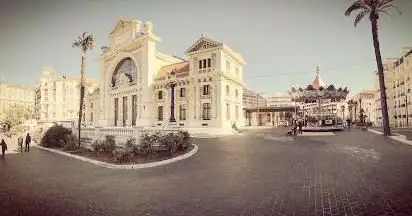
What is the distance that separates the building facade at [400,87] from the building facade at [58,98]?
7263 cm

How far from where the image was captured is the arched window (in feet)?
137

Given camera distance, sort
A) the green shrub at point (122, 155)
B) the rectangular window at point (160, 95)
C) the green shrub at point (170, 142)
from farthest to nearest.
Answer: the rectangular window at point (160, 95) → the green shrub at point (170, 142) → the green shrub at point (122, 155)

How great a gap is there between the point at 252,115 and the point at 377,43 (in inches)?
1638

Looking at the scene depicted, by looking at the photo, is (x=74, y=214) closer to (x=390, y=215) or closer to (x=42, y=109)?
(x=390, y=215)

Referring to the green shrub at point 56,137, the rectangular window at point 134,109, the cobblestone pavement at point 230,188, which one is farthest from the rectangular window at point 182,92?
the cobblestone pavement at point 230,188

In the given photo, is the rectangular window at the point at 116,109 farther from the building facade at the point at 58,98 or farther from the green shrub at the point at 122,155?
the green shrub at the point at 122,155

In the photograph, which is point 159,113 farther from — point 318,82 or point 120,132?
point 318,82

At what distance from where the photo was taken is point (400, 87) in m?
42.9

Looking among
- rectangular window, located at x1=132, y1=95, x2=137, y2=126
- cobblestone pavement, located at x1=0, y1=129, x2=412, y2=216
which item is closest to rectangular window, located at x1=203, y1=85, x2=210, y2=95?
rectangular window, located at x1=132, y1=95, x2=137, y2=126

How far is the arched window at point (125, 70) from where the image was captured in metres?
41.8

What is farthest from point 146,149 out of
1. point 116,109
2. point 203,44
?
point 116,109

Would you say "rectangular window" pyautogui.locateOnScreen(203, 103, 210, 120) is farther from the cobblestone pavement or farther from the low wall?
the cobblestone pavement

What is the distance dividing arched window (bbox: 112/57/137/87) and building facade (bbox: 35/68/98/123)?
31829 mm

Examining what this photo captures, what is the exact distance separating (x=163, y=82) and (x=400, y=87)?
39160 millimetres
